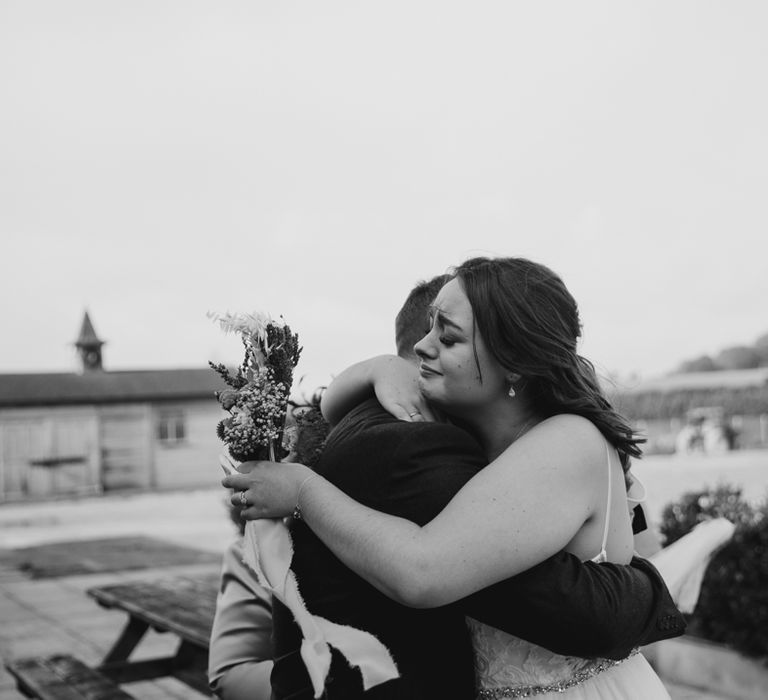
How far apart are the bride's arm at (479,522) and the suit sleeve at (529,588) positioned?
0.16ft

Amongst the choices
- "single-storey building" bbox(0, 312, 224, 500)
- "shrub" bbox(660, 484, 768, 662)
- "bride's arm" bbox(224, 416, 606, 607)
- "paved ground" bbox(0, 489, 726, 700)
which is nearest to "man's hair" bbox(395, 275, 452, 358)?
"bride's arm" bbox(224, 416, 606, 607)

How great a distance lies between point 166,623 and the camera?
5.05 metres

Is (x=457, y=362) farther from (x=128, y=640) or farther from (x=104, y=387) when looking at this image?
(x=104, y=387)

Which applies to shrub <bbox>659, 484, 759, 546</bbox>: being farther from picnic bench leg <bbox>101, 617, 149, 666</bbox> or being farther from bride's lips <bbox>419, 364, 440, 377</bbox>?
bride's lips <bbox>419, 364, 440, 377</bbox>

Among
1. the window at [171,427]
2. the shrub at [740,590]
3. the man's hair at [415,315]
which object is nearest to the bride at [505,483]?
the man's hair at [415,315]

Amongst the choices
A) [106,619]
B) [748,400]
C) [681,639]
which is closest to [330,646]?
[681,639]

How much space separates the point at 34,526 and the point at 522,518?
70.2ft

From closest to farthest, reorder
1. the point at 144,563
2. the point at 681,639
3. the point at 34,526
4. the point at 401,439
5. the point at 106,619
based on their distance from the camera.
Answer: the point at 401,439, the point at 681,639, the point at 106,619, the point at 144,563, the point at 34,526

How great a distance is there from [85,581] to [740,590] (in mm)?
8317

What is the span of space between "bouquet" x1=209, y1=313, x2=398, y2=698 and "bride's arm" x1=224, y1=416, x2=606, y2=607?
13cm

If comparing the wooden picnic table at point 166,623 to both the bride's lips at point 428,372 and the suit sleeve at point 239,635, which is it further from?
the bride's lips at point 428,372

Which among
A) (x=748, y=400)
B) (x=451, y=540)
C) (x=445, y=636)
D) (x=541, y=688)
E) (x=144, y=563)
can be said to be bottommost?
(x=748, y=400)

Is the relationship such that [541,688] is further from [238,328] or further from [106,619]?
[106,619]

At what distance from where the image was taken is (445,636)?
1994 mm
